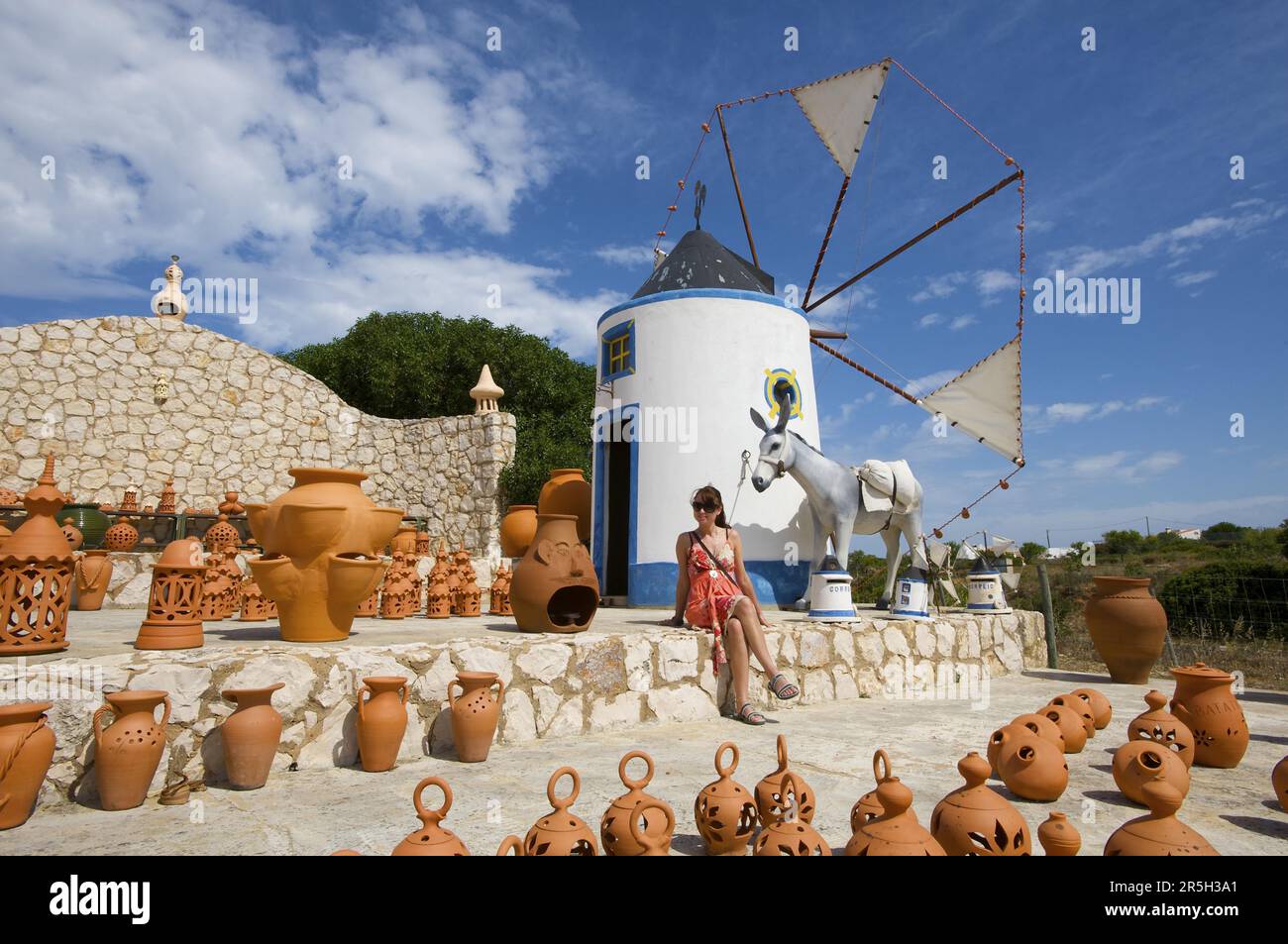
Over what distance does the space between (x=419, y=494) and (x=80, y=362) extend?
5.72 meters

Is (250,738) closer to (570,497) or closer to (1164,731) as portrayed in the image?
(1164,731)

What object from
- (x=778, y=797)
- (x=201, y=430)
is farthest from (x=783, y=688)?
(x=201, y=430)

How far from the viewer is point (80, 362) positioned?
11086mm

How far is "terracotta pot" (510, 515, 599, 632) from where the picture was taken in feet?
16.1

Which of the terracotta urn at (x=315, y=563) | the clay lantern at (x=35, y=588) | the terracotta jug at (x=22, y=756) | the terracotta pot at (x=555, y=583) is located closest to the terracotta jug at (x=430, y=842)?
the terracotta jug at (x=22, y=756)

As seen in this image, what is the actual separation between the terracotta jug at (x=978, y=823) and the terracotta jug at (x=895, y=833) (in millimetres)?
247

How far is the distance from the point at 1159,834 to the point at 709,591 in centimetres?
338

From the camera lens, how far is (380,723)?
352 cm

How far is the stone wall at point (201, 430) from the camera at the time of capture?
10758 millimetres
